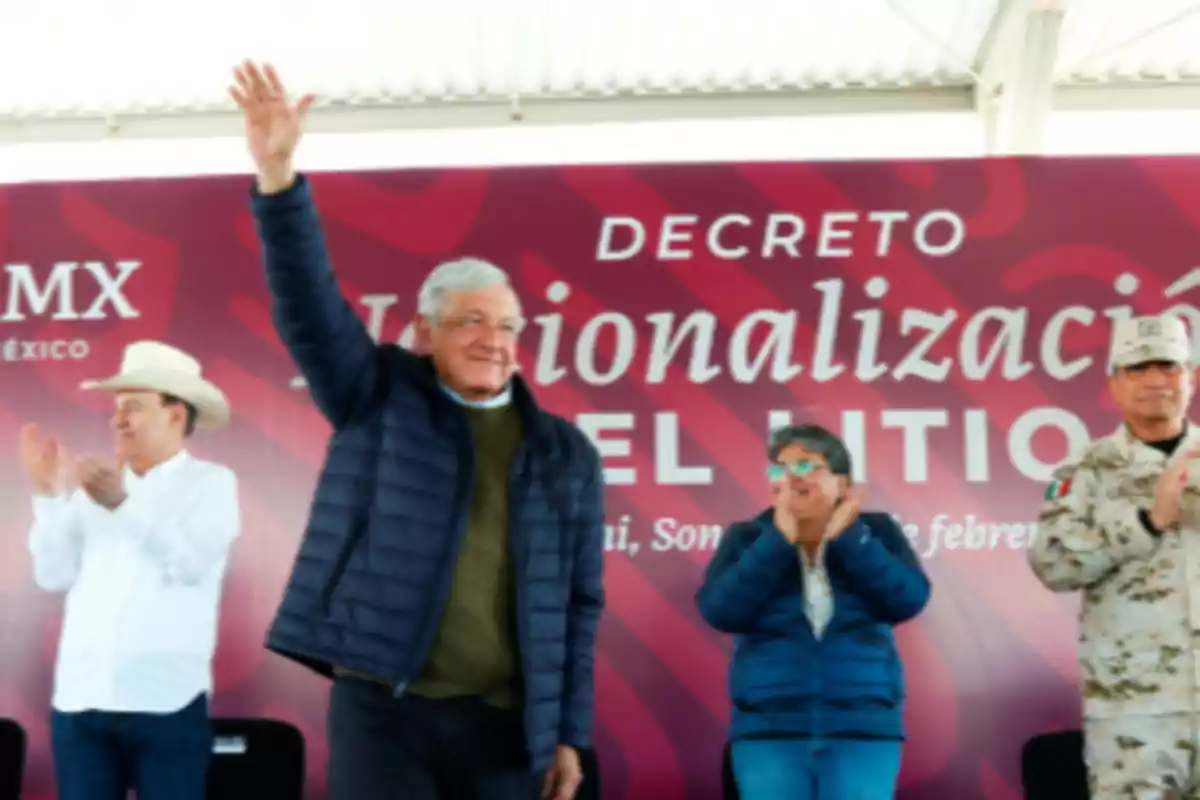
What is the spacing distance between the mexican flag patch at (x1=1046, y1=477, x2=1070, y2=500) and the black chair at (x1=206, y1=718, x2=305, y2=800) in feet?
7.04

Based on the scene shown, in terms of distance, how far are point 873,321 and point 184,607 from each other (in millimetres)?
2132

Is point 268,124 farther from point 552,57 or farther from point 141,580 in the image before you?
point 552,57

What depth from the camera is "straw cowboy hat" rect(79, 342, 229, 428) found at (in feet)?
9.27

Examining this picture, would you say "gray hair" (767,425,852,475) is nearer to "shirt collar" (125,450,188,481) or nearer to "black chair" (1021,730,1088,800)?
"black chair" (1021,730,1088,800)

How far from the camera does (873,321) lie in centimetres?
342

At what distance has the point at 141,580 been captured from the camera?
2650 mm

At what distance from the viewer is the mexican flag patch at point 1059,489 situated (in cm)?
250

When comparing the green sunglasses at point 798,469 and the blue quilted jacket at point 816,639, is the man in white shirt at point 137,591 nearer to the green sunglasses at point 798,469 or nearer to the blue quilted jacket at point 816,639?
the blue quilted jacket at point 816,639

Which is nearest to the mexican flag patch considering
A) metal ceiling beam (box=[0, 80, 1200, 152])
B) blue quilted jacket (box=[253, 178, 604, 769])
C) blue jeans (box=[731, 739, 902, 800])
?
blue jeans (box=[731, 739, 902, 800])

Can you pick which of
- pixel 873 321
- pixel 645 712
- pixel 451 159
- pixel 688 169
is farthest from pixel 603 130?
pixel 645 712

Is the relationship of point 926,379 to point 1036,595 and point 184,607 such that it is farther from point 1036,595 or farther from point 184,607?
point 184,607

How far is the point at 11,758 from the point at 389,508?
7.40 feet

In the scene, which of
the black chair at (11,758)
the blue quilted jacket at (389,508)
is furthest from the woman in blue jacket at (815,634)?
the black chair at (11,758)

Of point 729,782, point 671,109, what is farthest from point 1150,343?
point 671,109
